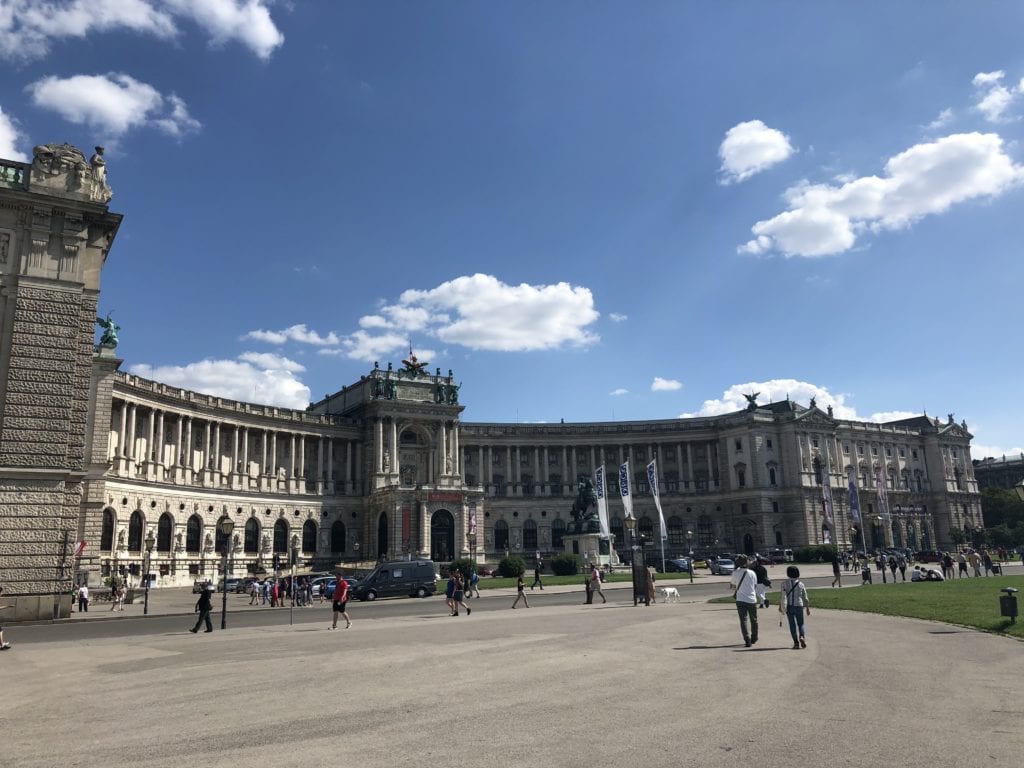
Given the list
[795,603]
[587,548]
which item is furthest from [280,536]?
[795,603]

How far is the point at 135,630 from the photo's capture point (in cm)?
3052

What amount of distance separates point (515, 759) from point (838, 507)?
124223 mm

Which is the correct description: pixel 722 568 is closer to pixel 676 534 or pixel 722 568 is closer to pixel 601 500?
pixel 601 500

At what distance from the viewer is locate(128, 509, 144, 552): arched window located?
72.7m

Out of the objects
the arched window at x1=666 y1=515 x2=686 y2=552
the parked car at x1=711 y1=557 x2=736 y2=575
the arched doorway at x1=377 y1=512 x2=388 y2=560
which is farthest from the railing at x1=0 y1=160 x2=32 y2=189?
the arched window at x1=666 y1=515 x2=686 y2=552

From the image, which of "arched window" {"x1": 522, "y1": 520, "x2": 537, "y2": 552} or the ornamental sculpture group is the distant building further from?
the ornamental sculpture group

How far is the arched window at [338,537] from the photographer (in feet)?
320

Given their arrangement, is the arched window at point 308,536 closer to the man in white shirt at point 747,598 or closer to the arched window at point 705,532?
the arched window at point 705,532

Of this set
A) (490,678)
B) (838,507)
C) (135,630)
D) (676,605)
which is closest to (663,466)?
(838,507)

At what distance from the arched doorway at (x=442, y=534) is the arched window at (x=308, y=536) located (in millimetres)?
15396

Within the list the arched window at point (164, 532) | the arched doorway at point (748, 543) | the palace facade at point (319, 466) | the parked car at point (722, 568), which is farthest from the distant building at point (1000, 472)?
the arched window at point (164, 532)

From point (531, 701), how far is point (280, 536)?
280 feet

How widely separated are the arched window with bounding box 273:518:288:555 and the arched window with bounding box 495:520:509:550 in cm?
3218

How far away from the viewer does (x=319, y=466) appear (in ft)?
321
